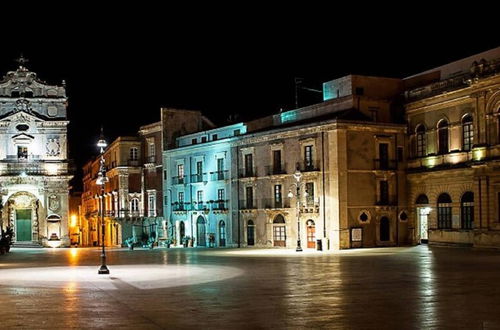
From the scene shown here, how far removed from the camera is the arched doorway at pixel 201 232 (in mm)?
68188

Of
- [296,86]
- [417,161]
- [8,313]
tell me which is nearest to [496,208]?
[417,161]

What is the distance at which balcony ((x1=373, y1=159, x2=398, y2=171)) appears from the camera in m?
55.4

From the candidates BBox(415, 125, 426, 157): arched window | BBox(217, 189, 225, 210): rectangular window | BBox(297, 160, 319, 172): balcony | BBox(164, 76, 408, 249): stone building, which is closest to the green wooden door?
BBox(164, 76, 408, 249): stone building

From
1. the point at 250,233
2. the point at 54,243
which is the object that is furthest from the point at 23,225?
the point at 250,233

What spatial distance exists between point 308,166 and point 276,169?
166 inches

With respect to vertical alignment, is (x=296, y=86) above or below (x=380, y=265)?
above

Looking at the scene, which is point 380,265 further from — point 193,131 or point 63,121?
point 63,121

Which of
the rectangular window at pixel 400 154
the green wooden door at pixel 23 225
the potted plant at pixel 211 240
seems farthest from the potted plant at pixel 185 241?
the rectangular window at pixel 400 154

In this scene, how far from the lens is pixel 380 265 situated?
3200cm

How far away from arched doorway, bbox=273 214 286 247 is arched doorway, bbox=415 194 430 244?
10.7m

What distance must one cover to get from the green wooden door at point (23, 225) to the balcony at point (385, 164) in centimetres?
4039

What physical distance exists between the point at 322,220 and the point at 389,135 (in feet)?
27.9

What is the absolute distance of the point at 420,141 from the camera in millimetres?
55469

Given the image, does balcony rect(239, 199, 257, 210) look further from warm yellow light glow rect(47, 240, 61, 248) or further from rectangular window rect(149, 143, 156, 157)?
warm yellow light glow rect(47, 240, 61, 248)
